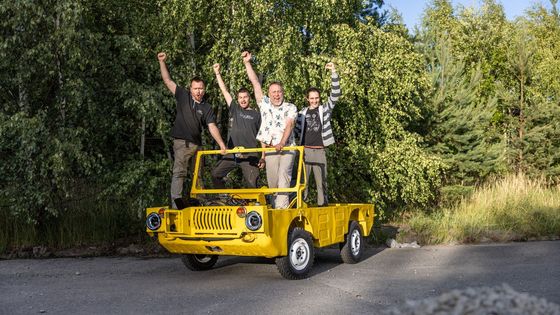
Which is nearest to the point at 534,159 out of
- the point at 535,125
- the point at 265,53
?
the point at 535,125

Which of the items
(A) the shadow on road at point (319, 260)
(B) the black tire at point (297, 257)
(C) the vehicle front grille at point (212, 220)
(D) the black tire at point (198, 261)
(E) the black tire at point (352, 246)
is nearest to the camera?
(C) the vehicle front grille at point (212, 220)

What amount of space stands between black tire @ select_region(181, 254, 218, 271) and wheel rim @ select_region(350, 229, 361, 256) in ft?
6.54

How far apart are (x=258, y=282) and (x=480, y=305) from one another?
5256 mm

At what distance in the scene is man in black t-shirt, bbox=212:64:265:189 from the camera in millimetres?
8844

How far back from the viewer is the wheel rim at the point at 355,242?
9163mm

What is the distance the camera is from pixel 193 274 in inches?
321

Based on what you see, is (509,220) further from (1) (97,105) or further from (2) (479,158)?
(1) (97,105)

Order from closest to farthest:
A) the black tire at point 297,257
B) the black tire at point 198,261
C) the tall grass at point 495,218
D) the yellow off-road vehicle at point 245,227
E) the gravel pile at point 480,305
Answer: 1. the gravel pile at point 480,305
2. the yellow off-road vehicle at point 245,227
3. the black tire at point 297,257
4. the black tire at point 198,261
5. the tall grass at point 495,218

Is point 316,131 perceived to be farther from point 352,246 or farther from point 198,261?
point 198,261

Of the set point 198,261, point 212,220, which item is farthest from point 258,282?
point 198,261

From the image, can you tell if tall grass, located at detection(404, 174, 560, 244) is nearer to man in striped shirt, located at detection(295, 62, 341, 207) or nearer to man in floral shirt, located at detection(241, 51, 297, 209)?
man in striped shirt, located at detection(295, 62, 341, 207)

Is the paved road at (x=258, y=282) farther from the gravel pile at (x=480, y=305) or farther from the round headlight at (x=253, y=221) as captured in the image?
the gravel pile at (x=480, y=305)

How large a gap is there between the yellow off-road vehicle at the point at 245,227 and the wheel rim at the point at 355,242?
591mm

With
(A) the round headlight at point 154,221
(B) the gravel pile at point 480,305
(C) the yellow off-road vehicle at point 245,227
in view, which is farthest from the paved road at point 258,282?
(B) the gravel pile at point 480,305
